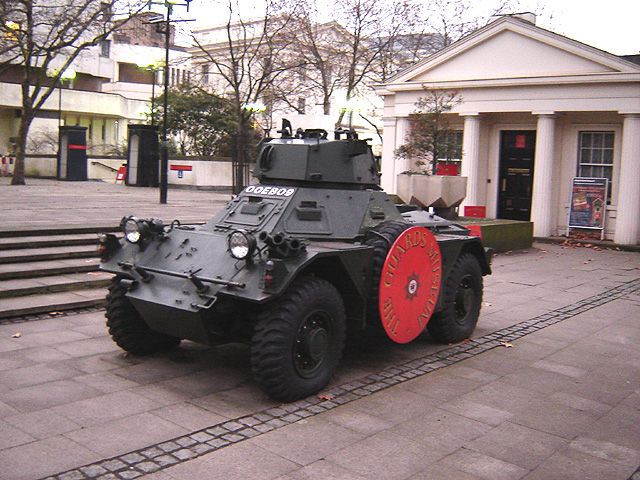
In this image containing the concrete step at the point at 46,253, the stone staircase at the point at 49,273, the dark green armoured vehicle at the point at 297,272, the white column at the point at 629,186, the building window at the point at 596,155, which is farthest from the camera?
the building window at the point at 596,155

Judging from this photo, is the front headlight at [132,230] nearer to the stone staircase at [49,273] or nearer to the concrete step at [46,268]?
the stone staircase at [49,273]

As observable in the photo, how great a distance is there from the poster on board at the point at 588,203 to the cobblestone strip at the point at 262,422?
1224cm

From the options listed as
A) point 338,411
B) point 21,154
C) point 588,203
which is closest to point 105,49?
point 21,154

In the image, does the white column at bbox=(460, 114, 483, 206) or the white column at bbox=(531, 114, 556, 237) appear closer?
the white column at bbox=(531, 114, 556, 237)

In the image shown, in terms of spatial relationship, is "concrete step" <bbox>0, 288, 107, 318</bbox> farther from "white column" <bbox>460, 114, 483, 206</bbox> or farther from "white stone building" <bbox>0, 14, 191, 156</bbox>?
"white stone building" <bbox>0, 14, 191, 156</bbox>

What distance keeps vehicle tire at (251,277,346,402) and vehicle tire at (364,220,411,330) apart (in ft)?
1.72

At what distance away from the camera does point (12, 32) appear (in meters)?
21.9

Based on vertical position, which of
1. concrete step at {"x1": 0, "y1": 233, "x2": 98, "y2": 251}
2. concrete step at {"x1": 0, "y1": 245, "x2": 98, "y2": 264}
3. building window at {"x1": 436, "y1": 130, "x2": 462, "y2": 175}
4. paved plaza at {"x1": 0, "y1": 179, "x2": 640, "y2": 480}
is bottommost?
paved plaza at {"x1": 0, "y1": 179, "x2": 640, "y2": 480}

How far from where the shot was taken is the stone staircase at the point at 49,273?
29.1 feet

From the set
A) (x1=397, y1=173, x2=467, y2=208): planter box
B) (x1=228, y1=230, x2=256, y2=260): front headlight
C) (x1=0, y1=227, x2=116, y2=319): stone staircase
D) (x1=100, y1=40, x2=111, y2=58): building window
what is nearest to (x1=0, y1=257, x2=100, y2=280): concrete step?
(x1=0, y1=227, x2=116, y2=319): stone staircase

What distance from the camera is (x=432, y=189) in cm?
1803

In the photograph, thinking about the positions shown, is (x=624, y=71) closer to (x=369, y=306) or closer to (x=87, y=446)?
(x=369, y=306)

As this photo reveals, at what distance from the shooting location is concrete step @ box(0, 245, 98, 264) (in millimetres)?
10098

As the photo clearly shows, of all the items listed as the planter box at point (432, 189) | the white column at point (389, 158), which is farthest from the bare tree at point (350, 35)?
the planter box at point (432, 189)
